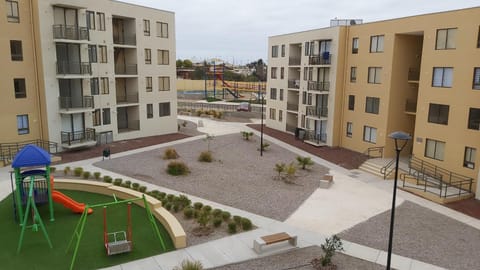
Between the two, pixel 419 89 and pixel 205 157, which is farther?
pixel 205 157

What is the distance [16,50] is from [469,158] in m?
32.3

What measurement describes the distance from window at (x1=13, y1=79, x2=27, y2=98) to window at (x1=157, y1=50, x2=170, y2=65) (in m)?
13.5

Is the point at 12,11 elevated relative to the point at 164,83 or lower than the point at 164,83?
elevated

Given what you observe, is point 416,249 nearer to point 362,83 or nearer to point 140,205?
point 140,205

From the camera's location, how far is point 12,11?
2728 cm

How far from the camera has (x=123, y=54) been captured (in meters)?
37.3

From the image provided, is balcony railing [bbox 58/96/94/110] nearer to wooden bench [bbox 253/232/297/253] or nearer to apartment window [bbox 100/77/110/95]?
apartment window [bbox 100/77/110/95]

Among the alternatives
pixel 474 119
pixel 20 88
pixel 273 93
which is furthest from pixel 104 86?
pixel 474 119

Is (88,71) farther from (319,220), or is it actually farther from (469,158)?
(469,158)

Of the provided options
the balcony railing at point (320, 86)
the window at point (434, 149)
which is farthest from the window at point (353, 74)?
the window at point (434, 149)

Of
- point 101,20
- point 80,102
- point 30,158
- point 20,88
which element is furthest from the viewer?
point 101,20

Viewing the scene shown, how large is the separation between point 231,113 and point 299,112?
1898 cm

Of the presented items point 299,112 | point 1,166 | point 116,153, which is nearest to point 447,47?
point 299,112

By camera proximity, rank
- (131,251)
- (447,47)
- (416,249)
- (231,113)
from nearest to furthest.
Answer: (131,251)
(416,249)
(447,47)
(231,113)
